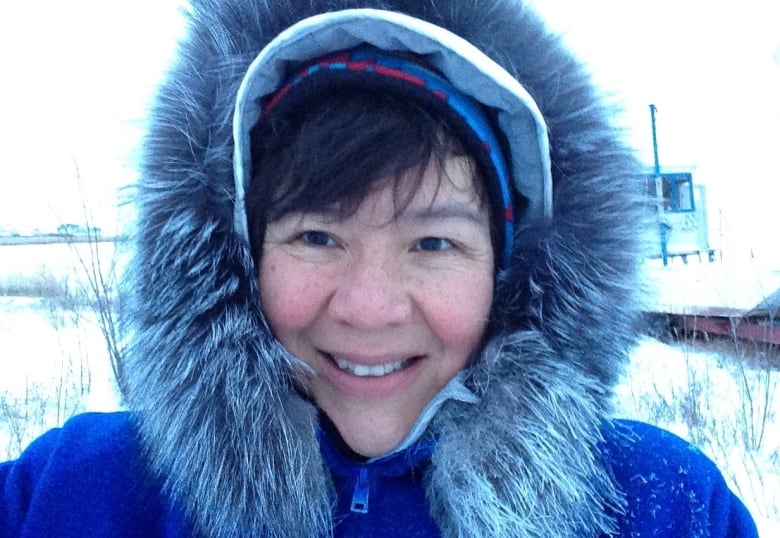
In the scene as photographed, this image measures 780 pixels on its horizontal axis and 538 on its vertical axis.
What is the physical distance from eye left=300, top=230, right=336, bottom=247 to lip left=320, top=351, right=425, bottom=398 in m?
0.18

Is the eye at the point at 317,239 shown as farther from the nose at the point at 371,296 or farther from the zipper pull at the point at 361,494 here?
the zipper pull at the point at 361,494

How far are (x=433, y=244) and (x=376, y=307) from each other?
→ 14 cm

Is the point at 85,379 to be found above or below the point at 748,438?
above

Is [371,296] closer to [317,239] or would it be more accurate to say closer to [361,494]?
[317,239]

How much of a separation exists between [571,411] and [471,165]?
17.1 inches

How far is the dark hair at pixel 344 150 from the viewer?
93cm

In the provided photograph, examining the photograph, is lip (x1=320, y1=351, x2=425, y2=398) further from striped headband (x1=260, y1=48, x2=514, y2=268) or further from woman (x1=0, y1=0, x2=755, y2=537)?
striped headband (x1=260, y1=48, x2=514, y2=268)

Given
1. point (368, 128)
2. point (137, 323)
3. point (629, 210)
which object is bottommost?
point (137, 323)

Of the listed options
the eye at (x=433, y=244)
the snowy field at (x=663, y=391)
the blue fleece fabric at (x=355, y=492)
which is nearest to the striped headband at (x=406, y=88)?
the eye at (x=433, y=244)

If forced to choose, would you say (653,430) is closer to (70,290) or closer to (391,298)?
(391,298)

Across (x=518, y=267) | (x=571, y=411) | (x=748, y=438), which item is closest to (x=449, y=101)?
(x=518, y=267)

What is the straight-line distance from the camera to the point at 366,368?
102cm

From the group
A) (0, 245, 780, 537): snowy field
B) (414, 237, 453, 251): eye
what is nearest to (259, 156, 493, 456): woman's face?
(414, 237, 453, 251): eye

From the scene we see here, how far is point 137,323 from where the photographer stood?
3.51ft
